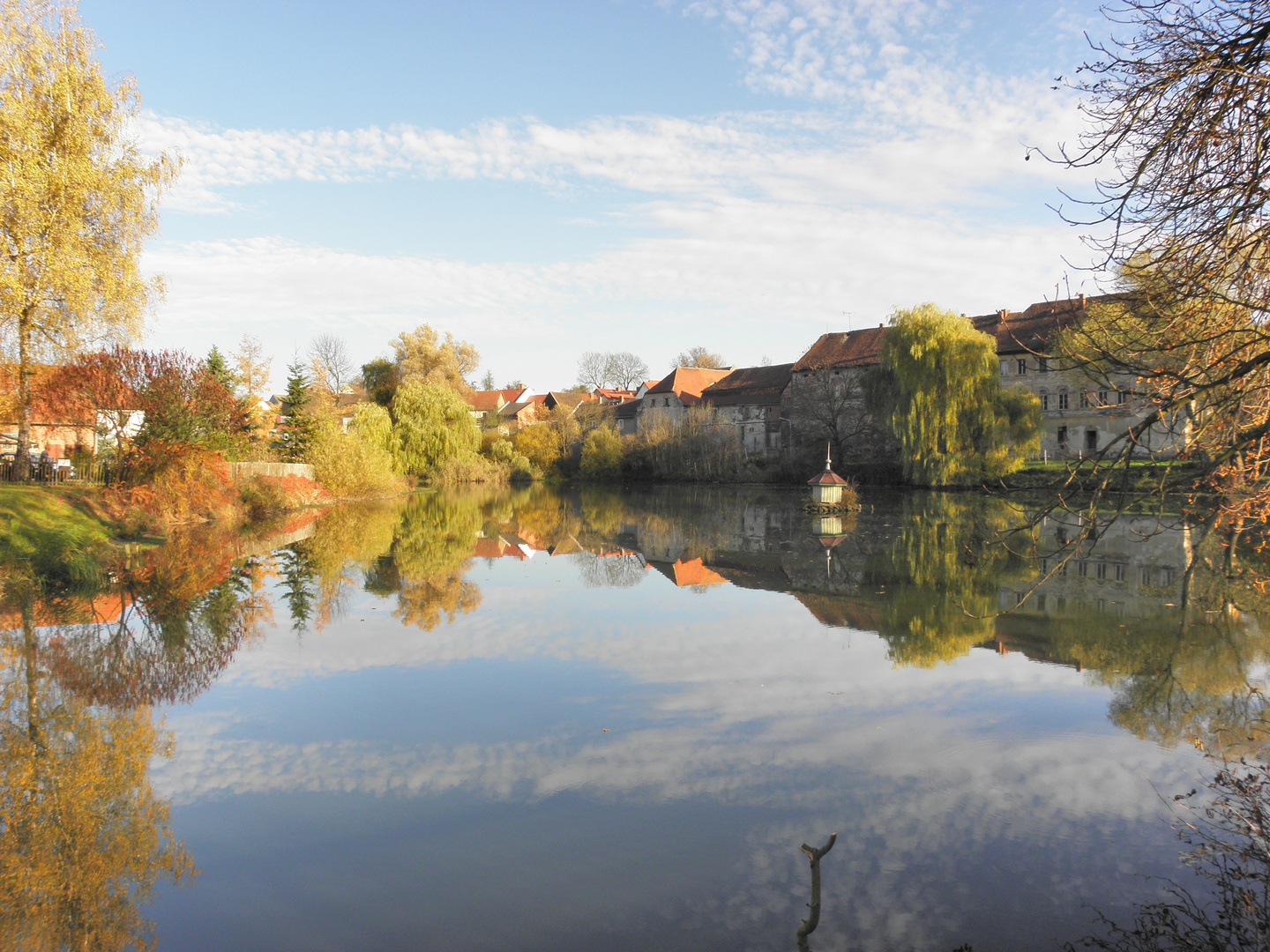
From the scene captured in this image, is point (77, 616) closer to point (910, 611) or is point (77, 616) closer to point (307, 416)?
point (910, 611)

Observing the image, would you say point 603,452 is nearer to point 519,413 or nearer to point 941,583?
point 519,413

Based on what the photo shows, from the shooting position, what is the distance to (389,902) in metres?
4.05

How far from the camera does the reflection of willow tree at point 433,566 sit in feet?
37.8

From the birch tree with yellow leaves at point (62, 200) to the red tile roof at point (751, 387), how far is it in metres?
46.9

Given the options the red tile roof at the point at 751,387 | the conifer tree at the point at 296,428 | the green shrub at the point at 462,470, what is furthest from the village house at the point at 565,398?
the conifer tree at the point at 296,428

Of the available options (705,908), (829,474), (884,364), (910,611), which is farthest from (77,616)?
(884,364)

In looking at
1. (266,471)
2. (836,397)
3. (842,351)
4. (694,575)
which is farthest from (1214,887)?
(842,351)

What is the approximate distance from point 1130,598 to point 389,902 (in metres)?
11.5

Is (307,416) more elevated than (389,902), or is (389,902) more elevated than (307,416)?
(307,416)

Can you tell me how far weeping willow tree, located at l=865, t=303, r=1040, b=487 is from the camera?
117 feet

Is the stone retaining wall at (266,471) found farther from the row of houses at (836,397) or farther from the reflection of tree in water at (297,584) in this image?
the row of houses at (836,397)

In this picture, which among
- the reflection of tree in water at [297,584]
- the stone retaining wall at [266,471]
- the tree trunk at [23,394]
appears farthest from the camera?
the stone retaining wall at [266,471]

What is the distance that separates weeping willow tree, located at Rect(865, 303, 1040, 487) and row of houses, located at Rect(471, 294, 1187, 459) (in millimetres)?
1883

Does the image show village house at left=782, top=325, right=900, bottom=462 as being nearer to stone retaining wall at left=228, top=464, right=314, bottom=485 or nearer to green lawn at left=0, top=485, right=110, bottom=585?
stone retaining wall at left=228, top=464, right=314, bottom=485
